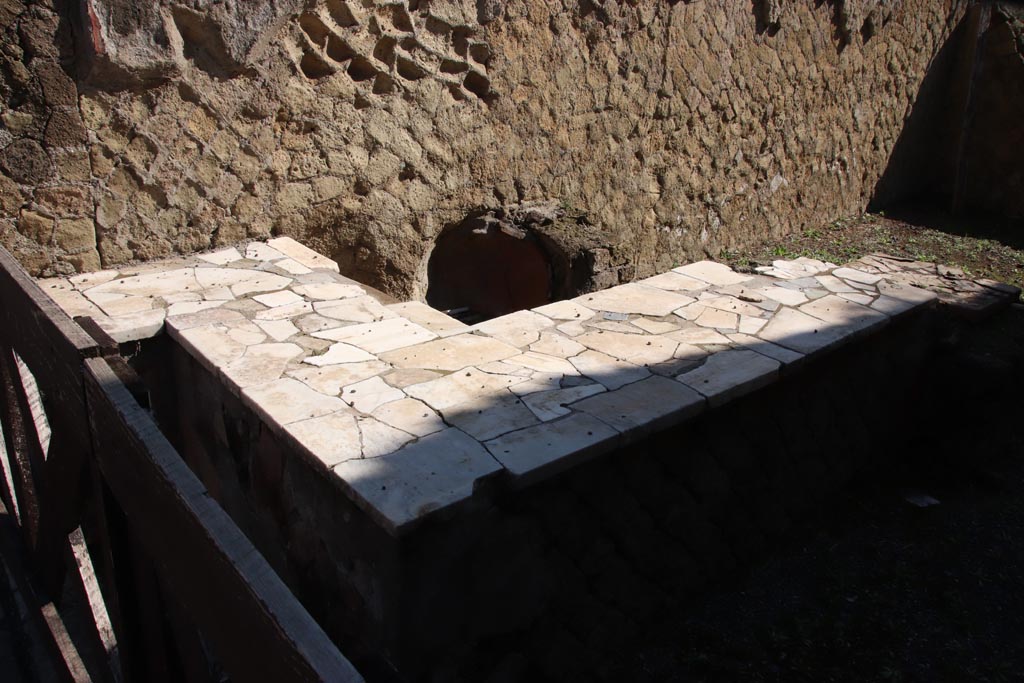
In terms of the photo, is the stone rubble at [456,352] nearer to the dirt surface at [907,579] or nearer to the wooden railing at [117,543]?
the wooden railing at [117,543]

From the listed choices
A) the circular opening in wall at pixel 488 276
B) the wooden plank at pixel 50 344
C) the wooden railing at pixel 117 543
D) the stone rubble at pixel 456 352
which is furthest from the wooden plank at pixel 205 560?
the circular opening in wall at pixel 488 276

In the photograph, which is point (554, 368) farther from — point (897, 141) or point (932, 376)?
point (897, 141)

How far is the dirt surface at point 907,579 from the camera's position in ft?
10.0

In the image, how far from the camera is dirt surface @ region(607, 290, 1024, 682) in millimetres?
3053

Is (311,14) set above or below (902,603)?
above

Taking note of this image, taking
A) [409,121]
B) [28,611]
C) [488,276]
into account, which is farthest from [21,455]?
[488,276]

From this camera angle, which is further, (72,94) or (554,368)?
(72,94)

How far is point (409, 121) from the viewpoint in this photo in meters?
4.74

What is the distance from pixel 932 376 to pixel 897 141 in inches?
190

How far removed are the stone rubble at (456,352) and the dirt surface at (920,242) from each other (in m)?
2.47

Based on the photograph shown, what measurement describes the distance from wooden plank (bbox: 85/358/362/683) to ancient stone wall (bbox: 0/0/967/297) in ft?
8.18

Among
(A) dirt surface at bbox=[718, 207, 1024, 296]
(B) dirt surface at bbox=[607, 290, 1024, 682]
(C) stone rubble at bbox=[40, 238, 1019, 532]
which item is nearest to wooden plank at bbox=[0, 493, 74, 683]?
(C) stone rubble at bbox=[40, 238, 1019, 532]

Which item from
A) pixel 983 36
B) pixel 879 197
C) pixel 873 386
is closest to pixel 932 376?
pixel 873 386

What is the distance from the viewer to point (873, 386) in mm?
4199
